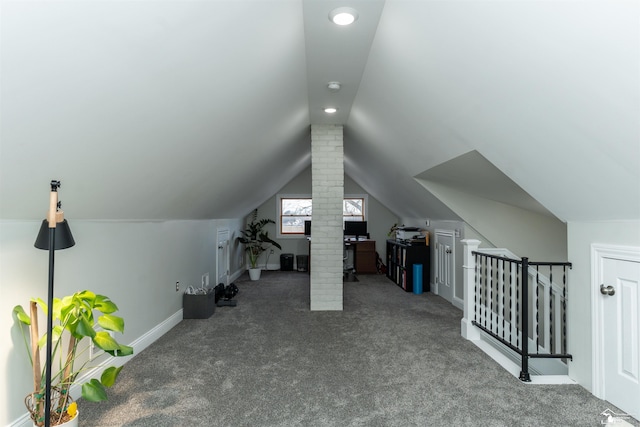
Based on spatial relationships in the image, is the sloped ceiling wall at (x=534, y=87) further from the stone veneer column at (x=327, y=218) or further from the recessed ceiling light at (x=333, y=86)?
the stone veneer column at (x=327, y=218)

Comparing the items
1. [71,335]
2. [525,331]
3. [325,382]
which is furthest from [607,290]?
[71,335]

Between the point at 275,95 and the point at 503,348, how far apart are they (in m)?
3.50

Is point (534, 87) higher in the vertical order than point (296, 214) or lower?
higher

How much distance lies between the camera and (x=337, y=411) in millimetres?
2275

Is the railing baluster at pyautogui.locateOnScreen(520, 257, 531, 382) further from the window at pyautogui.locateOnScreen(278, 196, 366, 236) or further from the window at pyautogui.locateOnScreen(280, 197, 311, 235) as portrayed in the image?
the window at pyautogui.locateOnScreen(280, 197, 311, 235)

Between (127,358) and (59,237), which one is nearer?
(59,237)

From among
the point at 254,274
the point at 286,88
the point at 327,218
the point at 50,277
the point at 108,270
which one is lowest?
the point at 254,274

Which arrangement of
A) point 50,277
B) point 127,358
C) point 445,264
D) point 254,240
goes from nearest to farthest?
point 50,277 < point 127,358 < point 445,264 < point 254,240

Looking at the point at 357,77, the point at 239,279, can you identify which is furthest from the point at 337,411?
the point at 239,279

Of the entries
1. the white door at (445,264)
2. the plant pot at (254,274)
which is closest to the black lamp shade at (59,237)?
the white door at (445,264)

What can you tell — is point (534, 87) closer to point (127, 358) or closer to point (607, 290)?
point (607, 290)

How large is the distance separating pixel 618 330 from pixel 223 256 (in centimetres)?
521

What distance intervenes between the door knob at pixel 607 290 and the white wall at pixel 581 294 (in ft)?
0.42

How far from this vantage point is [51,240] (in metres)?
1.73
